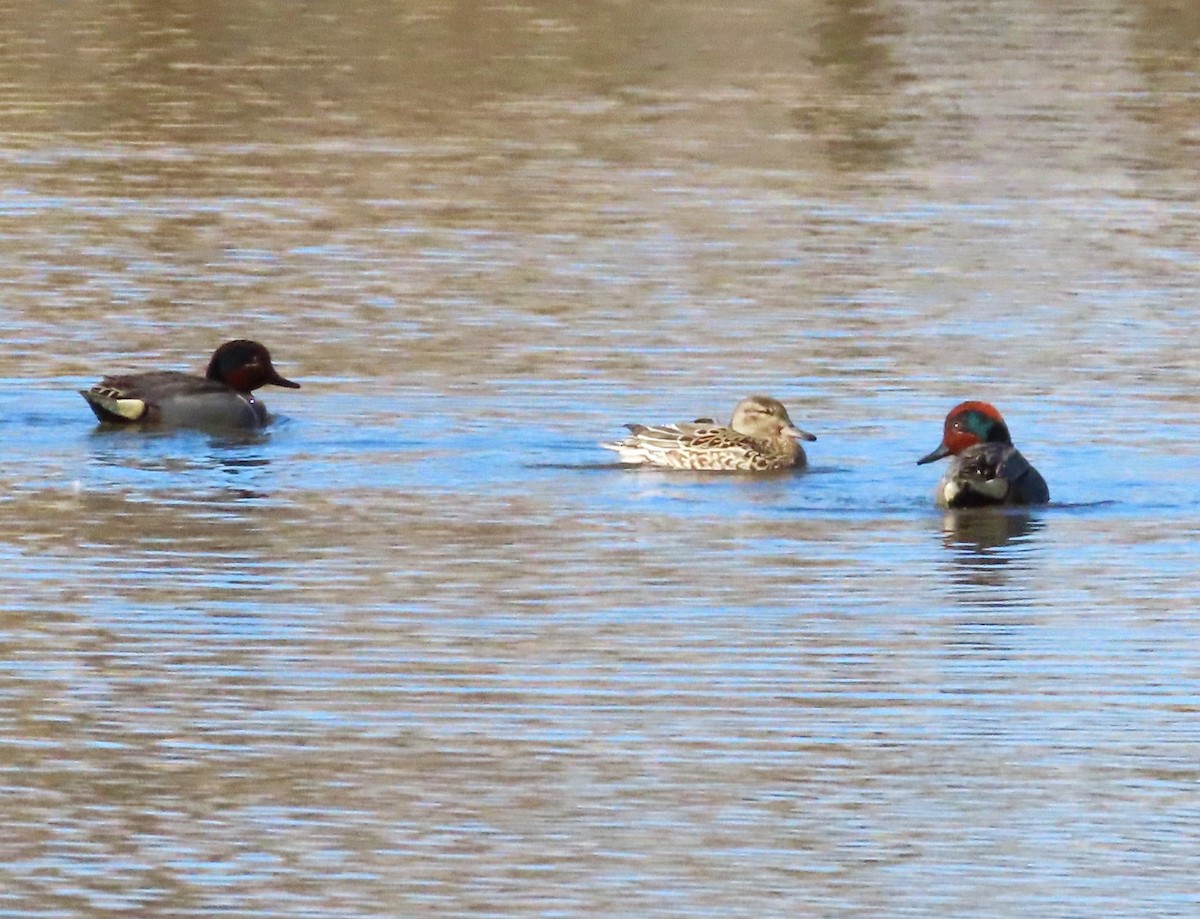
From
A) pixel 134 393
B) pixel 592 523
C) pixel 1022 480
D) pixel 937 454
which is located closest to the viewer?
pixel 592 523

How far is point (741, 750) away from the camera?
9.93m

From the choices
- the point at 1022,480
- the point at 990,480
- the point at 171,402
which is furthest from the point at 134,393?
the point at 1022,480

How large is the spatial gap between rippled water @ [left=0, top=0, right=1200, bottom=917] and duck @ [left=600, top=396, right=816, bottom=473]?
143mm

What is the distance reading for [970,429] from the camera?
14922 millimetres

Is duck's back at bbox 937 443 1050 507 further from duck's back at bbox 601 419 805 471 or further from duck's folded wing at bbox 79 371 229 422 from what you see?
duck's folded wing at bbox 79 371 229 422

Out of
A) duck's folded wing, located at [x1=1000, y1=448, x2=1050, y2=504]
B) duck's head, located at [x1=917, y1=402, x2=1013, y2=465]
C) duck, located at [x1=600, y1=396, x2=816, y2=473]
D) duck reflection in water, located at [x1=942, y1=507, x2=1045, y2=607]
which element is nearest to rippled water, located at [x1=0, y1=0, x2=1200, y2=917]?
duck reflection in water, located at [x1=942, y1=507, x2=1045, y2=607]

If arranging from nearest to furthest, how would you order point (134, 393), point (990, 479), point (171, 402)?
1. point (990, 479)
2. point (134, 393)
3. point (171, 402)

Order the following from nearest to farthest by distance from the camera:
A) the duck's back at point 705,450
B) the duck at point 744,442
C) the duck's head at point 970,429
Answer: the duck's head at point 970,429 → the duck's back at point 705,450 → the duck at point 744,442

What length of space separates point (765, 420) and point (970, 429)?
3.54 ft

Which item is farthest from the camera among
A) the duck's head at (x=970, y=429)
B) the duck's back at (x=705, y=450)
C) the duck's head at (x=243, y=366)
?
the duck's head at (x=243, y=366)

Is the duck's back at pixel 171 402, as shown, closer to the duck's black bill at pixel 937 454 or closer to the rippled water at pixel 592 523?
the rippled water at pixel 592 523

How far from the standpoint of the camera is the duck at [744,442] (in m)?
15.3

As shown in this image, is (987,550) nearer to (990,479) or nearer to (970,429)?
(990,479)

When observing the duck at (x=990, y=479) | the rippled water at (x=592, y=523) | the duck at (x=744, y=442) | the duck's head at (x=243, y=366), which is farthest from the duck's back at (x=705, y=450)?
the duck's head at (x=243, y=366)
